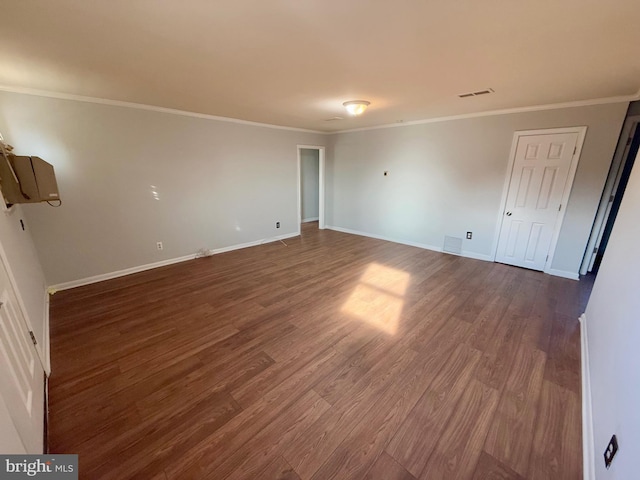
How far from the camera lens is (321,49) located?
187 cm

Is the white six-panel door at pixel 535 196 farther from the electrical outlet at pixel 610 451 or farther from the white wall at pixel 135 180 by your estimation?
the white wall at pixel 135 180

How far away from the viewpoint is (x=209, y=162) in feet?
14.3

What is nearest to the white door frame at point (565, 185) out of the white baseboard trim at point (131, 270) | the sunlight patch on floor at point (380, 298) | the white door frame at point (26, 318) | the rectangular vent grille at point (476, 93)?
the rectangular vent grille at point (476, 93)

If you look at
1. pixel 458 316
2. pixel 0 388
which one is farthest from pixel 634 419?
pixel 0 388

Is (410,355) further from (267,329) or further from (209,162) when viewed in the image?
(209,162)

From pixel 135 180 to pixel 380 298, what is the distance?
12.7 feet

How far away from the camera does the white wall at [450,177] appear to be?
3.41 metres

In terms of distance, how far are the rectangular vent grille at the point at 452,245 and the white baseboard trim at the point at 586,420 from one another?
2516 mm

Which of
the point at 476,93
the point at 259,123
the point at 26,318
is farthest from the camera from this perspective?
the point at 259,123

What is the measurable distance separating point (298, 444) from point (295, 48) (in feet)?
8.72

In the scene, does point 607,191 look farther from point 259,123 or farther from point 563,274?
point 259,123

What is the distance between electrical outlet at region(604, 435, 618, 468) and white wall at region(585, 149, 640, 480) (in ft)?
0.10

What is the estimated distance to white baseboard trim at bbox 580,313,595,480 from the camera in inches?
52.0

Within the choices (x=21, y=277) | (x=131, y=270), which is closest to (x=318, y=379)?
(x=21, y=277)
